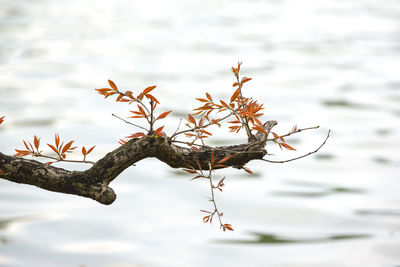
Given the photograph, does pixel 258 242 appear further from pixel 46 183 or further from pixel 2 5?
pixel 2 5

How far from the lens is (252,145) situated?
1.35 meters

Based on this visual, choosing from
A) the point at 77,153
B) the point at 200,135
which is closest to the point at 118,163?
the point at 200,135

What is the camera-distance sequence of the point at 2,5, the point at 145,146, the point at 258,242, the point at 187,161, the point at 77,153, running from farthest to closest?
the point at 2,5 → the point at 77,153 → the point at 258,242 → the point at 187,161 → the point at 145,146

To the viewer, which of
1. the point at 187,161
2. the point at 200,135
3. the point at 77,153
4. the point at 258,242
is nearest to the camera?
the point at 187,161

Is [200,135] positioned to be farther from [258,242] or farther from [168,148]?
[258,242]

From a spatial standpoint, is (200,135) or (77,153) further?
(77,153)

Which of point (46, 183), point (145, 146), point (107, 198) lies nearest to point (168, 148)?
point (145, 146)

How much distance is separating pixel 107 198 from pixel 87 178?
6cm

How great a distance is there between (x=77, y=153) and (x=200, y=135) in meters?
3.65

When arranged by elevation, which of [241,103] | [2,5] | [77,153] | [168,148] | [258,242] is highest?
[2,5]

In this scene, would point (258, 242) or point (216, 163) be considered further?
point (258, 242)

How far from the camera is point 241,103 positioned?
1.37 metres

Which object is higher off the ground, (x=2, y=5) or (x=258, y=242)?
(x=2, y=5)

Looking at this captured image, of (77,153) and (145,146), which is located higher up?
(77,153)
